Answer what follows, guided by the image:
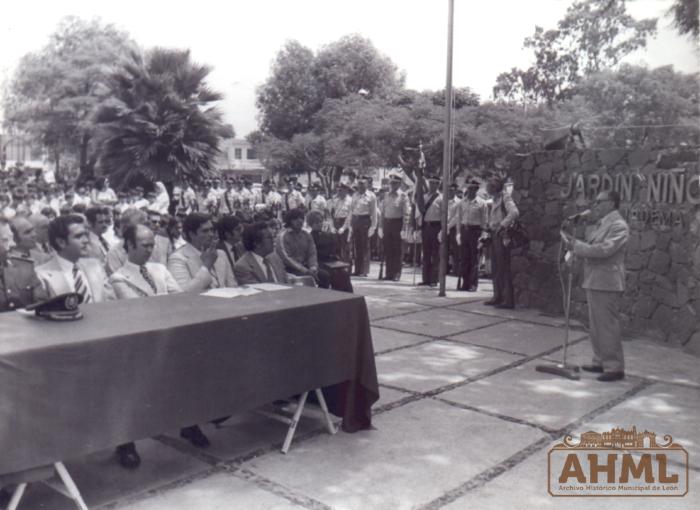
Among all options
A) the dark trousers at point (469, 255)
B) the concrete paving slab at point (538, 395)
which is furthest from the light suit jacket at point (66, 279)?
the dark trousers at point (469, 255)

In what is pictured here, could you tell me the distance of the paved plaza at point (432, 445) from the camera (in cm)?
376

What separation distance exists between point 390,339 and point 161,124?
1140 centimetres

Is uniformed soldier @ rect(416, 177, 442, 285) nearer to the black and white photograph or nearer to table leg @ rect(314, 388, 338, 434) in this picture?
the black and white photograph

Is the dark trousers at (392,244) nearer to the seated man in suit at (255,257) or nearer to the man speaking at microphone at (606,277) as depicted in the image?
the man speaking at microphone at (606,277)

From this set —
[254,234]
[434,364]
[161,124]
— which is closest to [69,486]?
[254,234]

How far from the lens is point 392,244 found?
1236cm

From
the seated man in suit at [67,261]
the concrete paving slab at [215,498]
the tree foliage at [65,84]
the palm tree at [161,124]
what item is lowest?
the concrete paving slab at [215,498]

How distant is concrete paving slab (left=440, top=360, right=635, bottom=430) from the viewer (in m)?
5.23

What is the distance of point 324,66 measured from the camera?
30.8 metres

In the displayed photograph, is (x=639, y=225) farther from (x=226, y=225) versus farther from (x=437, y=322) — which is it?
(x=226, y=225)

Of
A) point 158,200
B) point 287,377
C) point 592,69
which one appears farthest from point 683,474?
point 592,69

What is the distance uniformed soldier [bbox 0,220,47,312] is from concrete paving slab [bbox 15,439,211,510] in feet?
3.29

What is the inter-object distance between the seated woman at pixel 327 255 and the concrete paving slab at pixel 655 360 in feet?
8.33

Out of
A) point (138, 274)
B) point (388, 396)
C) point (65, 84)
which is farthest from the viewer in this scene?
point (65, 84)
